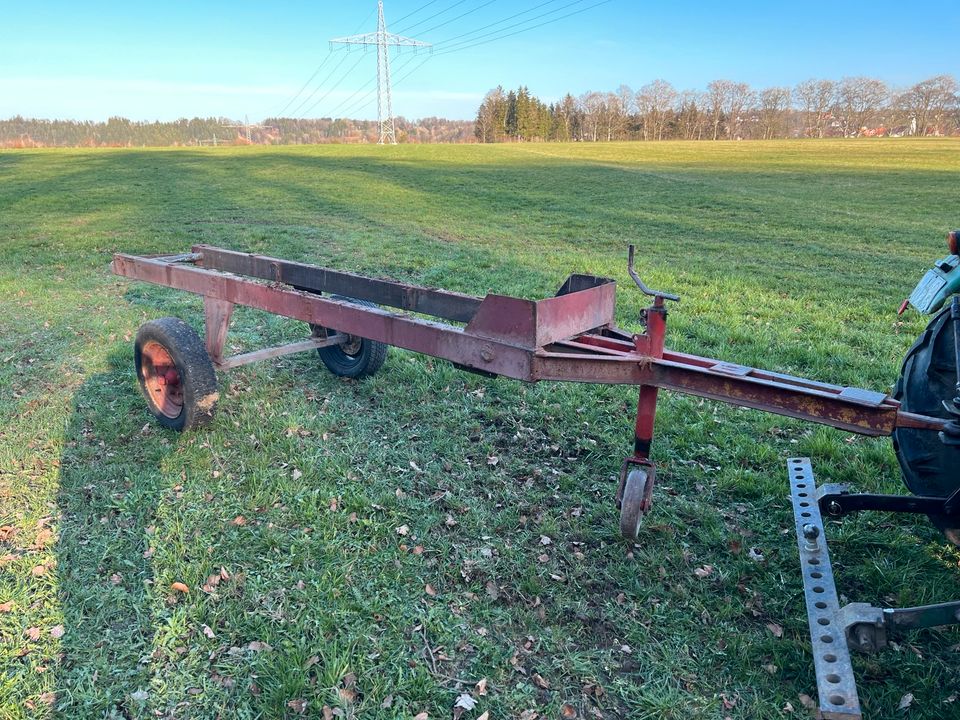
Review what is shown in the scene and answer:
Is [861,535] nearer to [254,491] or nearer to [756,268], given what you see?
[254,491]

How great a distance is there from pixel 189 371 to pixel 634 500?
130 inches

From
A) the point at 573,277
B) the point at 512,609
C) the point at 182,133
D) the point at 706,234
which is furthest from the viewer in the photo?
the point at 182,133

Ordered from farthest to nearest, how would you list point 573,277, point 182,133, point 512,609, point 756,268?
point 182,133
point 756,268
point 573,277
point 512,609

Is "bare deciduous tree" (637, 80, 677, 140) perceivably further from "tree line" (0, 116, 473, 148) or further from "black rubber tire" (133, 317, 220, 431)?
"black rubber tire" (133, 317, 220, 431)

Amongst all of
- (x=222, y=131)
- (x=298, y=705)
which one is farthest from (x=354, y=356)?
(x=222, y=131)

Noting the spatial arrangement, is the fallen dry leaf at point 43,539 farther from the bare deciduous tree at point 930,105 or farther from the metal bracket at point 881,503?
the bare deciduous tree at point 930,105

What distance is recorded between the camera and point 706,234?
1644 cm

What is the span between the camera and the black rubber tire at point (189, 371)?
15.9 feet

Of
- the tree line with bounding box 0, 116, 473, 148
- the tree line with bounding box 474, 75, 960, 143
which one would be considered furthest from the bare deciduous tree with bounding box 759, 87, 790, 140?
the tree line with bounding box 0, 116, 473, 148

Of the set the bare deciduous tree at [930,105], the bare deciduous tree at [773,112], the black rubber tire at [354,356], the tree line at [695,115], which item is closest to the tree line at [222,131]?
the tree line at [695,115]

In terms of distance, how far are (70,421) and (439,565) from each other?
3.59m

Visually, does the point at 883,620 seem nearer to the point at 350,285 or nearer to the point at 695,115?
the point at 350,285

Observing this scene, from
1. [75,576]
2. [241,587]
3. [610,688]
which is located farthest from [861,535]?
[75,576]

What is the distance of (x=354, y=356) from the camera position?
6.39 metres
